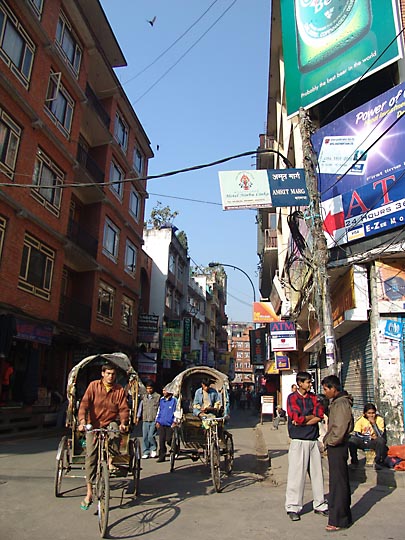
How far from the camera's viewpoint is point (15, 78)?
1461 centimetres

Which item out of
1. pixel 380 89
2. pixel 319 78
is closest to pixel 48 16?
pixel 319 78

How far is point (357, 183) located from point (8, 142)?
1092 cm

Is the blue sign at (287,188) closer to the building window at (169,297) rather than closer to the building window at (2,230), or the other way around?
the building window at (2,230)

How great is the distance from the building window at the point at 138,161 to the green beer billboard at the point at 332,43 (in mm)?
13855

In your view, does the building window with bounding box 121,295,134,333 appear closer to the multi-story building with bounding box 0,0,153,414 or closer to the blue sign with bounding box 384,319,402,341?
the multi-story building with bounding box 0,0,153,414

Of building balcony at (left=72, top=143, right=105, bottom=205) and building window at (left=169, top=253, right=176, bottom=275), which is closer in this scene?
building balcony at (left=72, top=143, right=105, bottom=205)

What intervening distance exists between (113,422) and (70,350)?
14286 millimetres

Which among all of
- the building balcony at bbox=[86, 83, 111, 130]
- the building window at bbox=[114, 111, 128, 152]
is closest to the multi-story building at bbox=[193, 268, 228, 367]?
the building window at bbox=[114, 111, 128, 152]

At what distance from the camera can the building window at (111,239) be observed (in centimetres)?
2291

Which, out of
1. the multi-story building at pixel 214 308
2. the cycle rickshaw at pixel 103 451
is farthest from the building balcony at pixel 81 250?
the multi-story building at pixel 214 308

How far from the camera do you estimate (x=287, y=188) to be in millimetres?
9680

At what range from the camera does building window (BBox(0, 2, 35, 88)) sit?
14072mm

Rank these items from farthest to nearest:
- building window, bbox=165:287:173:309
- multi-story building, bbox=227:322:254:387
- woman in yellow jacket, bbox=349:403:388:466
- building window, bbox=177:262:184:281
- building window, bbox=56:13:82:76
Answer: multi-story building, bbox=227:322:254:387 → building window, bbox=177:262:184:281 → building window, bbox=165:287:173:309 → building window, bbox=56:13:82:76 → woman in yellow jacket, bbox=349:403:388:466

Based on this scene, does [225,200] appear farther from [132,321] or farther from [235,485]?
[132,321]
